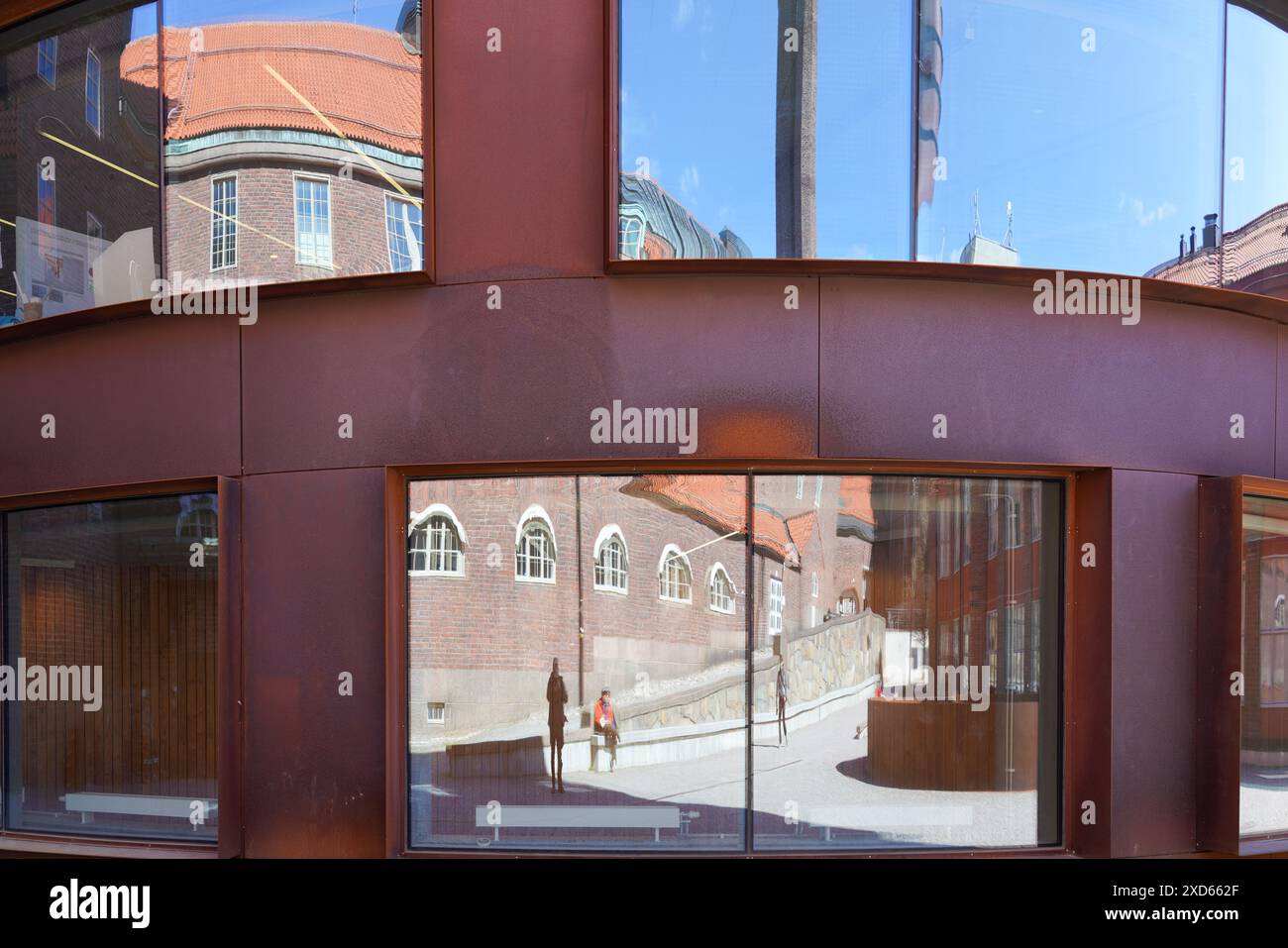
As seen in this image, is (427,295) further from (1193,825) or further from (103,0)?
(1193,825)

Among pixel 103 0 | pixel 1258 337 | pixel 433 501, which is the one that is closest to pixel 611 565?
pixel 433 501

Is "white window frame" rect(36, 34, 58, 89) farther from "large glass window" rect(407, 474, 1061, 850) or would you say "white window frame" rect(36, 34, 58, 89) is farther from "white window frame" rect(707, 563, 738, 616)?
"white window frame" rect(707, 563, 738, 616)

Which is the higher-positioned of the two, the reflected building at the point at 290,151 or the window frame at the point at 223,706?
the reflected building at the point at 290,151

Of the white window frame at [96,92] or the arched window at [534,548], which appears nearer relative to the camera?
the arched window at [534,548]

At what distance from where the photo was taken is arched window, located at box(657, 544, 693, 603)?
715 cm

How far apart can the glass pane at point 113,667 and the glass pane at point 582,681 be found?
2.08 meters

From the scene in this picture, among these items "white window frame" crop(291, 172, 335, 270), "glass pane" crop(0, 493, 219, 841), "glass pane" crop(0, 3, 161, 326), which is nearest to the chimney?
"white window frame" crop(291, 172, 335, 270)

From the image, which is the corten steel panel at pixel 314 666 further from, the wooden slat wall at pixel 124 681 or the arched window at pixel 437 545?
the wooden slat wall at pixel 124 681

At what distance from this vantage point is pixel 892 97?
732 centimetres

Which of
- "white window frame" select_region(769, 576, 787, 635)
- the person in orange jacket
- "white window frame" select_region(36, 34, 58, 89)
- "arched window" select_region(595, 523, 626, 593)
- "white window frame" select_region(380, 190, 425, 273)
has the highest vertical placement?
"white window frame" select_region(36, 34, 58, 89)

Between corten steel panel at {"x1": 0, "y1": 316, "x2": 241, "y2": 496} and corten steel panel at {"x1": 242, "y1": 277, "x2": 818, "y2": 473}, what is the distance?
0.99 metres

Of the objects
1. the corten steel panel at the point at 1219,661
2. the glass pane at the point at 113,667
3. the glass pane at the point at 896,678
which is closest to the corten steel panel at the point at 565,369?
the glass pane at the point at 896,678

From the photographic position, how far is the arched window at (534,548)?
23.6 feet

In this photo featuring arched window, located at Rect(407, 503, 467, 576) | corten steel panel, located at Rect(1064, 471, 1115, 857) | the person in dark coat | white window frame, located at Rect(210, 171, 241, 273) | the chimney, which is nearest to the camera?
corten steel panel, located at Rect(1064, 471, 1115, 857)
